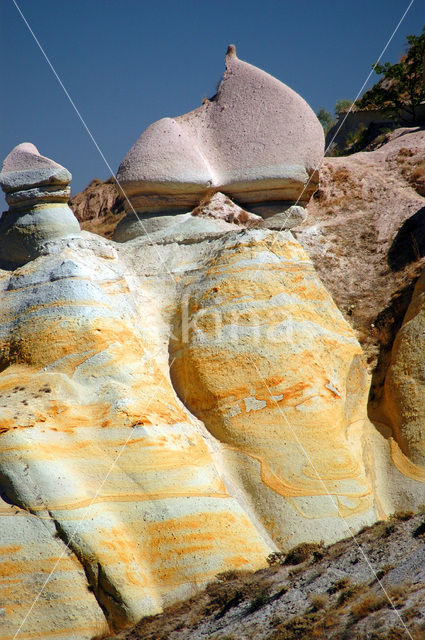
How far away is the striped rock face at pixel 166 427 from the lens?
977 cm

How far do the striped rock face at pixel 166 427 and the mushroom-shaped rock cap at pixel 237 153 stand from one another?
2085 millimetres

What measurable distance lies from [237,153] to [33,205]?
4593mm

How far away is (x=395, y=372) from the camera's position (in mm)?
12500

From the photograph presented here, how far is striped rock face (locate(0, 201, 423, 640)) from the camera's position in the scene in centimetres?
977

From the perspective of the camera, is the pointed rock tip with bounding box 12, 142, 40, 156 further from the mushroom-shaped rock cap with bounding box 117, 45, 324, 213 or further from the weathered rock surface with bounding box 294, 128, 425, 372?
the weathered rock surface with bounding box 294, 128, 425, 372

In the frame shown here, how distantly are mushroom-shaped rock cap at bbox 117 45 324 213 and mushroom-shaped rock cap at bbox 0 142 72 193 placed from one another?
1.67 m

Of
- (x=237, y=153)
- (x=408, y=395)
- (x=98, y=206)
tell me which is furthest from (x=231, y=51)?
(x=408, y=395)

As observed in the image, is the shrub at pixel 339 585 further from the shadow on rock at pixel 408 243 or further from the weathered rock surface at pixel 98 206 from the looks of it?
the weathered rock surface at pixel 98 206

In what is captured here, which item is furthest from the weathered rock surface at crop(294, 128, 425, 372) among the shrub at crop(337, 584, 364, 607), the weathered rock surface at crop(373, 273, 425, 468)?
the shrub at crop(337, 584, 364, 607)

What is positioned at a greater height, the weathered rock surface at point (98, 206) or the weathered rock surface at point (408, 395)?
the weathered rock surface at point (408, 395)

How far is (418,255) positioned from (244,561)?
7.39 metres

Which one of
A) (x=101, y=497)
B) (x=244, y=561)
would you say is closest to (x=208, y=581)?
(x=244, y=561)

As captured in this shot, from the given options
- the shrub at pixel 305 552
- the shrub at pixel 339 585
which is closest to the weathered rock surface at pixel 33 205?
the shrub at pixel 305 552

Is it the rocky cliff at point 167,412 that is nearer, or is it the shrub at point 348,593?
the shrub at point 348,593
